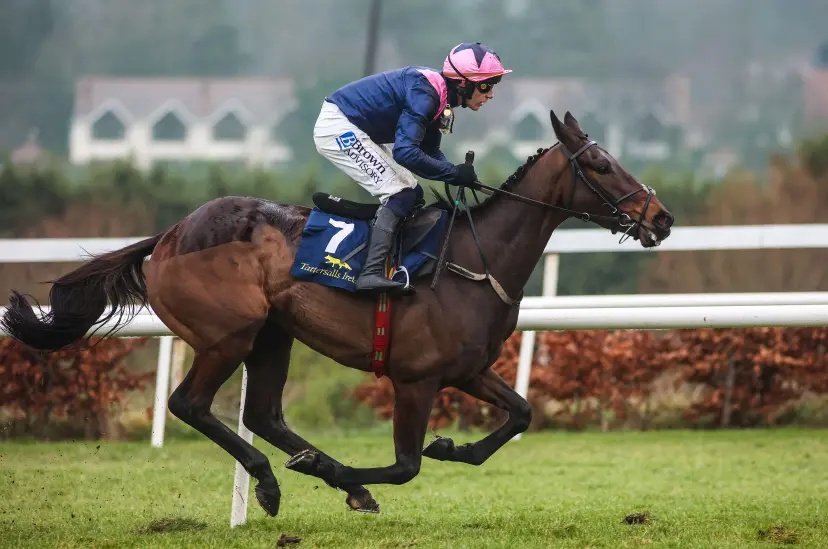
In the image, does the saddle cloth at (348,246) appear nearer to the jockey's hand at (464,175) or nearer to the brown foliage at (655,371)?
the jockey's hand at (464,175)

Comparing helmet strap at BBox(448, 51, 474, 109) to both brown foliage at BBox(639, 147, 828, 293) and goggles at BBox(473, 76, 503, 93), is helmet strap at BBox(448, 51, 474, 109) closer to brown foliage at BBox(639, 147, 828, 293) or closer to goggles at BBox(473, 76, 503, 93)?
goggles at BBox(473, 76, 503, 93)

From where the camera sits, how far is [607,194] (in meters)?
4.98

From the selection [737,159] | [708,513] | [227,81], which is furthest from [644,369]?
[227,81]

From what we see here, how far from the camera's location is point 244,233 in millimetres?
5055

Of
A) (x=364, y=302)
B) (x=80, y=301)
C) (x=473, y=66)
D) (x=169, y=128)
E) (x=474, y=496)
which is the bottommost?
(x=474, y=496)

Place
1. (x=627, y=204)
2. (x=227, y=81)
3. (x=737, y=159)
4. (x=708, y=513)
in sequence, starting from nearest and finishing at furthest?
1. (x=627, y=204)
2. (x=708, y=513)
3. (x=737, y=159)
4. (x=227, y=81)

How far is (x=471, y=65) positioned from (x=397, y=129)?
416 mm

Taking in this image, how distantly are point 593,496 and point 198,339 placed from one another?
7.65 ft

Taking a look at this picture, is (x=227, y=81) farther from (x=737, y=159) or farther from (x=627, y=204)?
(x=627, y=204)

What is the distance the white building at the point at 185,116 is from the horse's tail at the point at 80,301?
16.5 meters

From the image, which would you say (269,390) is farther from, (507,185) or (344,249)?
(507,185)

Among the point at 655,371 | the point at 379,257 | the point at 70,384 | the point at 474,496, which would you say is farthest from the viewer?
the point at 655,371

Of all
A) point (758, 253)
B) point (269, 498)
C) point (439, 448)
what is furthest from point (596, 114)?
point (269, 498)

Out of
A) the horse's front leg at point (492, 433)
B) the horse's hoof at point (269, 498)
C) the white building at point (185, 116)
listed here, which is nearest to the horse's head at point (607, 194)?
the horse's front leg at point (492, 433)
